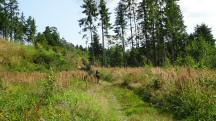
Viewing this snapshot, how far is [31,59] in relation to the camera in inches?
1718

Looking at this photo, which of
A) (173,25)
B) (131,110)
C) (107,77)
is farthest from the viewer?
(173,25)

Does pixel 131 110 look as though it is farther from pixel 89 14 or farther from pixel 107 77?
pixel 89 14

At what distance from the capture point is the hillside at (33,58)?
40.3m

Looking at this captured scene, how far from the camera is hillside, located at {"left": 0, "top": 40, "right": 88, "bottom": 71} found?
132 ft

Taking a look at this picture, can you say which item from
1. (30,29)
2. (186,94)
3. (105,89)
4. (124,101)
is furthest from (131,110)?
(30,29)

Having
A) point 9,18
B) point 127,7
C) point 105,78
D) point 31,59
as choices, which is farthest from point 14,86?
point 9,18

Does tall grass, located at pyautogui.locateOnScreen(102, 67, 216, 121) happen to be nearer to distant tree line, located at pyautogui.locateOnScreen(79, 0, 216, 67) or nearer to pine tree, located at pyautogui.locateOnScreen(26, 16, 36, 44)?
distant tree line, located at pyautogui.locateOnScreen(79, 0, 216, 67)

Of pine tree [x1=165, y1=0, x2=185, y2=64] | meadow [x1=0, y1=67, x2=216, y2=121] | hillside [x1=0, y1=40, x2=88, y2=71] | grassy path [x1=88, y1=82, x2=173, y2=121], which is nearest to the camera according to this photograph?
meadow [x1=0, y1=67, x2=216, y2=121]

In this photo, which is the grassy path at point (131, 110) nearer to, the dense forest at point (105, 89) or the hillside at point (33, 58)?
the dense forest at point (105, 89)

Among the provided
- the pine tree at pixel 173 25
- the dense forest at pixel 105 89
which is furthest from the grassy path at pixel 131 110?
the pine tree at pixel 173 25

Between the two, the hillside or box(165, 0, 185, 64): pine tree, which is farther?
box(165, 0, 185, 64): pine tree

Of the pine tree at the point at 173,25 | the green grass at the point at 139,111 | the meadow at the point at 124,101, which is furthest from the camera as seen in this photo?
the pine tree at the point at 173,25

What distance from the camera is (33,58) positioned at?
43.9 m

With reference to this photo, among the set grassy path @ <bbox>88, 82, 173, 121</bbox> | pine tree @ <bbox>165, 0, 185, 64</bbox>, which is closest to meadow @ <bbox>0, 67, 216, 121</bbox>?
grassy path @ <bbox>88, 82, 173, 121</bbox>
